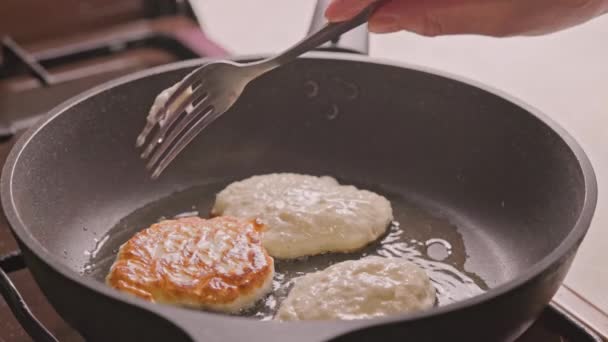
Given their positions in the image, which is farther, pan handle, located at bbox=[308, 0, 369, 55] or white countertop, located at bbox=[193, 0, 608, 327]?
white countertop, located at bbox=[193, 0, 608, 327]

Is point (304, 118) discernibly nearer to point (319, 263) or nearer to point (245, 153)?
point (245, 153)

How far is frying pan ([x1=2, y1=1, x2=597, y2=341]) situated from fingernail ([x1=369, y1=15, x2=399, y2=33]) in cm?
25

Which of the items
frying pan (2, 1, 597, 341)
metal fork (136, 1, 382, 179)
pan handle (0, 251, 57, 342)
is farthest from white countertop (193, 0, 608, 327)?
pan handle (0, 251, 57, 342)

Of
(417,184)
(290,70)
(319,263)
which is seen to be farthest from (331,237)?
(290,70)

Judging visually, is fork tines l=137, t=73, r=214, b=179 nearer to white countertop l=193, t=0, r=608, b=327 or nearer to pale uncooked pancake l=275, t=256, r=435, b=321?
pale uncooked pancake l=275, t=256, r=435, b=321

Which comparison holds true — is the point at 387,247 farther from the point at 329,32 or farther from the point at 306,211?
the point at 329,32

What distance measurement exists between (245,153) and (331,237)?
366 mm

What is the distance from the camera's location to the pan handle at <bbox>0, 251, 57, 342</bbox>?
0.95 meters

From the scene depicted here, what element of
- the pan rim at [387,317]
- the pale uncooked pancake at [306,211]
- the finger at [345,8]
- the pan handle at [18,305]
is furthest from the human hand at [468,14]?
the pan handle at [18,305]

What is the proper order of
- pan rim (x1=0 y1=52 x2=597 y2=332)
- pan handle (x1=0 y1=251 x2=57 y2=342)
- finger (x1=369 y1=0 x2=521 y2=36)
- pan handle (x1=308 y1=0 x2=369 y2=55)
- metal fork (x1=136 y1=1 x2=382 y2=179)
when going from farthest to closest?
1. pan handle (x1=308 y1=0 x2=369 y2=55)
2. metal fork (x1=136 y1=1 x2=382 y2=179)
3. finger (x1=369 y1=0 x2=521 y2=36)
4. pan handle (x1=0 y1=251 x2=57 y2=342)
5. pan rim (x1=0 y1=52 x2=597 y2=332)

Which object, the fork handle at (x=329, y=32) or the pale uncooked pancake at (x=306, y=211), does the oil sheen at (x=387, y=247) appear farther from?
the fork handle at (x=329, y=32)

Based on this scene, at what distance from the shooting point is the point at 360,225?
120cm

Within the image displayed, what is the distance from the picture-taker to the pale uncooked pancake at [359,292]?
39.4 inches

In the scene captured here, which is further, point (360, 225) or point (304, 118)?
point (304, 118)
